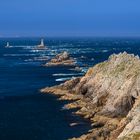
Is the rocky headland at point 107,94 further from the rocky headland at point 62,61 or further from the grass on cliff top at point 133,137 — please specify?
the rocky headland at point 62,61

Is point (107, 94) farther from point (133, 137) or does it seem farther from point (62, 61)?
point (62, 61)

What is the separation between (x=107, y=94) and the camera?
86.7 metres

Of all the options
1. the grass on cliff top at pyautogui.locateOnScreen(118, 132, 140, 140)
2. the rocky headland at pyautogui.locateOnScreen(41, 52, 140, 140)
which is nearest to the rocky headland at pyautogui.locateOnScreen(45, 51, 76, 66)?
the rocky headland at pyautogui.locateOnScreen(41, 52, 140, 140)

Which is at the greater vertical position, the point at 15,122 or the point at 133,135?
the point at 133,135

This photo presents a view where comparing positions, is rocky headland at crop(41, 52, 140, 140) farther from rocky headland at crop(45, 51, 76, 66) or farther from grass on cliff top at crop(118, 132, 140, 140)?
rocky headland at crop(45, 51, 76, 66)

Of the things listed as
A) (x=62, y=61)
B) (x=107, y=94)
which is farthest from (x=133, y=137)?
(x=62, y=61)

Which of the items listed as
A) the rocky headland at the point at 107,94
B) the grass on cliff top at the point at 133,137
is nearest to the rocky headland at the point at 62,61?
the rocky headland at the point at 107,94

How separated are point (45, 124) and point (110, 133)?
Answer: 17.1 meters

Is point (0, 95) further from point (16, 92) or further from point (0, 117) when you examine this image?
point (0, 117)

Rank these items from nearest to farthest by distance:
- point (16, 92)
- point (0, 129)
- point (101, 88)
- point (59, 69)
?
point (0, 129), point (101, 88), point (16, 92), point (59, 69)

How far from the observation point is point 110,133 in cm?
6338

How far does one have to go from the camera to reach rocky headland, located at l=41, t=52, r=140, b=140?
6757cm

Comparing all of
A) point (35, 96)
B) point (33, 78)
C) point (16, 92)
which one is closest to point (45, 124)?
point (35, 96)

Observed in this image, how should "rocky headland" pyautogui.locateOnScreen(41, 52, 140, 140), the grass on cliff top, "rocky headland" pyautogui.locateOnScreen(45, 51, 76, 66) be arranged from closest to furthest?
the grass on cliff top → "rocky headland" pyautogui.locateOnScreen(41, 52, 140, 140) → "rocky headland" pyautogui.locateOnScreen(45, 51, 76, 66)
